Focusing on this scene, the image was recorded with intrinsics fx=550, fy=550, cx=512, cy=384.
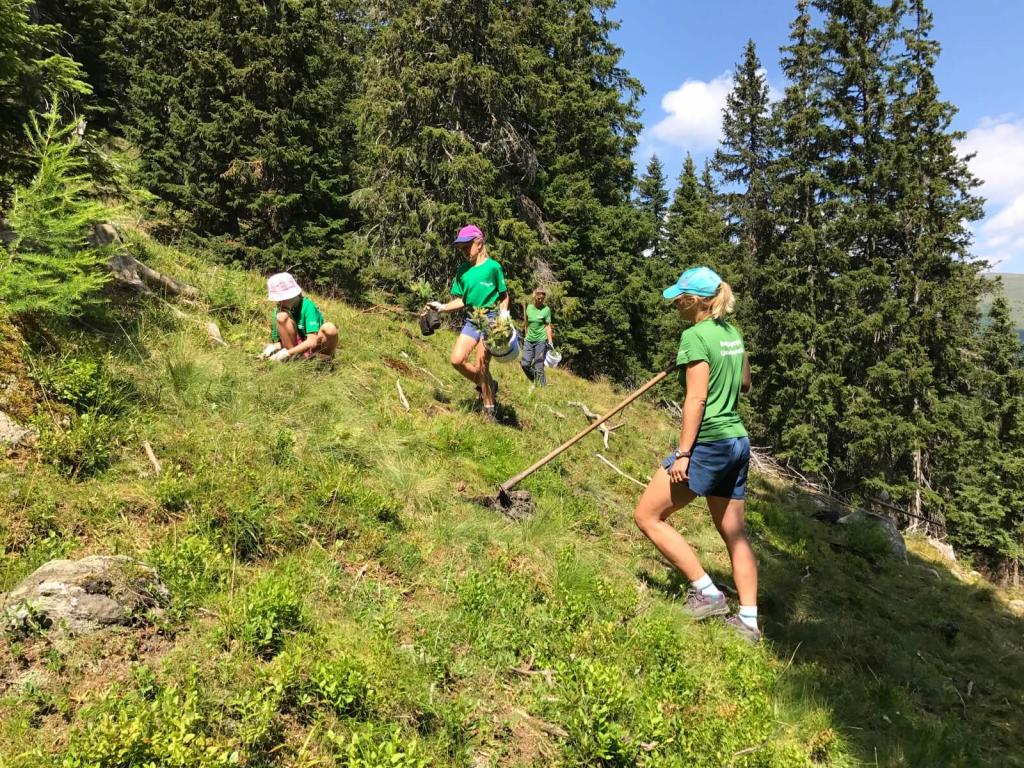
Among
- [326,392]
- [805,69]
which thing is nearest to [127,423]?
[326,392]

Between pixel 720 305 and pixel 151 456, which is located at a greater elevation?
pixel 720 305

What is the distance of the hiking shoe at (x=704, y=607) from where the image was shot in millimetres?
3943

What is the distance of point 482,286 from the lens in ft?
19.8

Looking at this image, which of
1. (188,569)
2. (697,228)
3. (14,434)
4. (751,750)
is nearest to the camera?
(751,750)

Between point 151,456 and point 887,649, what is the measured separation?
6361mm

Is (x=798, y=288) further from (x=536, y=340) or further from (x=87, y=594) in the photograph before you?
(x=87, y=594)

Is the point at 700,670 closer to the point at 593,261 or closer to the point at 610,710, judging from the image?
the point at 610,710

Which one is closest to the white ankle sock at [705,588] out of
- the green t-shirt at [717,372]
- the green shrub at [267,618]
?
the green t-shirt at [717,372]

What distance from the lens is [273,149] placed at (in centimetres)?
1358

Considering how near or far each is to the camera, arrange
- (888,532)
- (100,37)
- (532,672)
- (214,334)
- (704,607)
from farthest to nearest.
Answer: (100,37), (888,532), (214,334), (704,607), (532,672)

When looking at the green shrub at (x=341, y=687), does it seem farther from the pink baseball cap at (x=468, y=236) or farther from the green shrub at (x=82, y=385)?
the pink baseball cap at (x=468, y=236)

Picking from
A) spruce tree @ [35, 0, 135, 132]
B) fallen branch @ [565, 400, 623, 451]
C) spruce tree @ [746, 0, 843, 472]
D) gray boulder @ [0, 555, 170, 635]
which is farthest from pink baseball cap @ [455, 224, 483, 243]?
spruce tree @ [35, 0, 135, 132]

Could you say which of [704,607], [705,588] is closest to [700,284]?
[705,588]

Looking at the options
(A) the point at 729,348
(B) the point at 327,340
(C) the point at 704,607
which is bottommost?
(C) the point at 704,607
